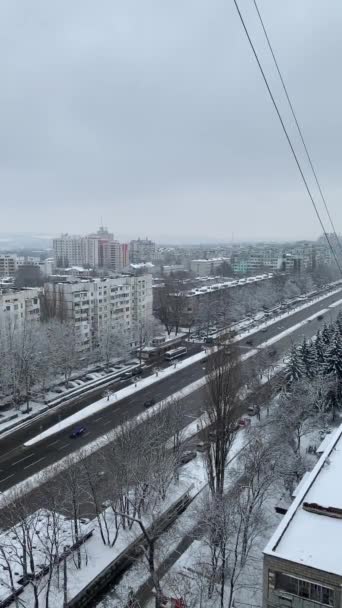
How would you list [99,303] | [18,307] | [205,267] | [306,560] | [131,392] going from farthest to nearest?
[205,267], [99,303], [18,307], [131,392], [306,560]

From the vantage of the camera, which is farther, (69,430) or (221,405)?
(69,430)

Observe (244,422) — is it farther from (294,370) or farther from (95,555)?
(95,555)

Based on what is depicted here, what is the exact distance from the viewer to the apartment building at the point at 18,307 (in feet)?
94.8

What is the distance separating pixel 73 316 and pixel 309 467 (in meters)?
21.8

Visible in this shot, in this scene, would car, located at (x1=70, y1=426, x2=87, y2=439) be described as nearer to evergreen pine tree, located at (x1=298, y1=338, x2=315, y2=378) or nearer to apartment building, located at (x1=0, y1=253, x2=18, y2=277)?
evergreen pine tree, located at (x1=298, y1=338, x2=315, y2=378)

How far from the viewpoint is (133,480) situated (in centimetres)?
1259

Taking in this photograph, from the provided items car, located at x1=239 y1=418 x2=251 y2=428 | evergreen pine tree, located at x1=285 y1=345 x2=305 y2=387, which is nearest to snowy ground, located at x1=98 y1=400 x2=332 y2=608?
car, located at x1=239 y1=418 x2=251 y2=428

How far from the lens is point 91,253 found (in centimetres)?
10369

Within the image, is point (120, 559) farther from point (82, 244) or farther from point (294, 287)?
point (82, 244)

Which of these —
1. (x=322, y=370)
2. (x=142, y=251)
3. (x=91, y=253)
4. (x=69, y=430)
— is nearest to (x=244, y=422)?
(x=322, y=370)

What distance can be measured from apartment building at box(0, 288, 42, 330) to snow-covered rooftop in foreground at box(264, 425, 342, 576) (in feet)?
76.1

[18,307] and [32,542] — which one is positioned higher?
[18,307]

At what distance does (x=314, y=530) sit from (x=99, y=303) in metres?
28.9

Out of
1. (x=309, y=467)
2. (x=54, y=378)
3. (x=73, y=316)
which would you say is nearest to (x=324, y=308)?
(x=73, y=316)
